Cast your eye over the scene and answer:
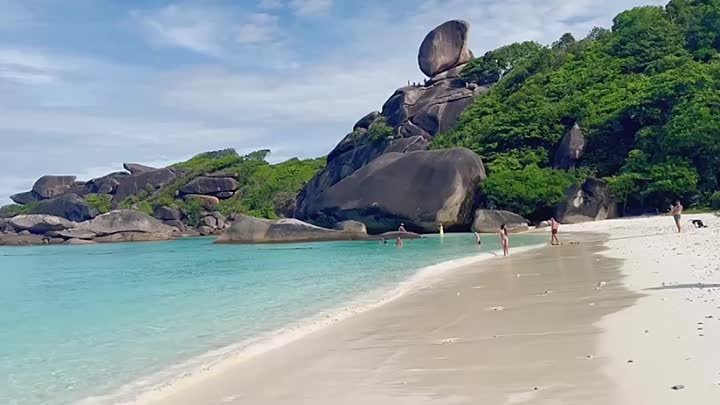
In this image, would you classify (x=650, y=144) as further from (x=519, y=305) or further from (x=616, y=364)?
(x=616, y=364)

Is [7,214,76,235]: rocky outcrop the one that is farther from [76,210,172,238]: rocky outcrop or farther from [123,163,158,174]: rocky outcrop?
[123,163,158,174]: rocky outcrop

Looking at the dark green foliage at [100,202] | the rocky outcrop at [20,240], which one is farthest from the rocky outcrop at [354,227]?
the dark green foliage at [100,202]

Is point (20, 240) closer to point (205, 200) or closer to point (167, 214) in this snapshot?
point (167, 214)

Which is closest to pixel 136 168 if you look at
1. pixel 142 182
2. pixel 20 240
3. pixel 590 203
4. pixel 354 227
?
pixel 142 182

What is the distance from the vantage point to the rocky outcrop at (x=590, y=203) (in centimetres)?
3039

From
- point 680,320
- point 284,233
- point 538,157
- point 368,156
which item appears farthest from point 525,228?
point 680,320

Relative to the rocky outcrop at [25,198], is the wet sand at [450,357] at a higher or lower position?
lower

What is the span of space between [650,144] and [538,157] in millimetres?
6151

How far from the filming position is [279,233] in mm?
33719

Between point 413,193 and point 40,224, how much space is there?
3326 cm

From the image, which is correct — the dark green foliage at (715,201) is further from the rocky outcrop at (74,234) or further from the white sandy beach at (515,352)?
the rocky outcrop at (74,234)

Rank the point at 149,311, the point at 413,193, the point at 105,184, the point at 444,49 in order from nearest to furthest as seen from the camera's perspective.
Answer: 1. the point at 149,311
2. the point at 413,193
3. the point at 444,49
4. the point at 105,184

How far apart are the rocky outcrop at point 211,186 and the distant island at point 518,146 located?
0.92ft

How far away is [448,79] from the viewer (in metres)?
51.3
